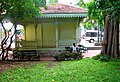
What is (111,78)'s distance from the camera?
30.7 ft

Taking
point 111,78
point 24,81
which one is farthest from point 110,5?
point 24,81

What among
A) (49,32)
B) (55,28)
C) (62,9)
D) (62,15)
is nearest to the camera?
(62,15)

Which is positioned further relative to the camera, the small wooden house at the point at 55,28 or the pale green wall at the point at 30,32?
the pale green wall at the point at 30,32

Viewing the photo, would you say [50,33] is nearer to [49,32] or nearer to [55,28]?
[49,32]

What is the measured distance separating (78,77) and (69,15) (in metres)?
8.88

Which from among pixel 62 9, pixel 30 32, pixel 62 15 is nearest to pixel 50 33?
pixel 30 32

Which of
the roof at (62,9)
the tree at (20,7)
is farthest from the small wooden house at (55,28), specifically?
the tree at (20,7)

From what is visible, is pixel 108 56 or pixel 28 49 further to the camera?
pixel 28 49

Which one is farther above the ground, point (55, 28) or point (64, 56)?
point (55, 28)

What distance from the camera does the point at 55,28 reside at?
20.4 meters

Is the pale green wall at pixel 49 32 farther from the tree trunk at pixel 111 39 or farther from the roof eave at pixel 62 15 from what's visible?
the tree trunk at pixel 111 39

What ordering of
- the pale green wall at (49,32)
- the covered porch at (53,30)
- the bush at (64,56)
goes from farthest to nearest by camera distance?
the pale green wall at (49,32) < the covered porch at (53,30) < the bush at (64,56)

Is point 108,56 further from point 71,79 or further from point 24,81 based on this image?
point 24,81

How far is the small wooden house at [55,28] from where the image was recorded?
18047mm
